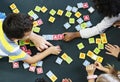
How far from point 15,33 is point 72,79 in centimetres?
55

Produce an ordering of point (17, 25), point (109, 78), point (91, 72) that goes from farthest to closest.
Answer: point (91, 72)
point (17, 25)
point (109, 78)

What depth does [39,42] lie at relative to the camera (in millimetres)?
2477

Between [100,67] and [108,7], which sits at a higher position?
[108,7]

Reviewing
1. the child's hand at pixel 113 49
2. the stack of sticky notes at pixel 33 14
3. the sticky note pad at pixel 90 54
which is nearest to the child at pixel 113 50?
the child's hand at pixel 113 49

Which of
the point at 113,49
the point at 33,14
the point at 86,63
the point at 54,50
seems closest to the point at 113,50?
the point at 113,49

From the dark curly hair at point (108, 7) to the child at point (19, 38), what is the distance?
436 millimetres

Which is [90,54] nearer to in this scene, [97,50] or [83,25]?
[97,50]

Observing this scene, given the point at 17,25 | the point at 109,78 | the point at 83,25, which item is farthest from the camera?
the point at 83,25

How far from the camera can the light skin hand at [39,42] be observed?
8.11ft

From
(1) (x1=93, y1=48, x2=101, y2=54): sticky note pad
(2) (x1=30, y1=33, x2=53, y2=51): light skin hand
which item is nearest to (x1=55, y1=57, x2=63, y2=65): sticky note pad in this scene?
(2) (x1=30, y1=33, x2=53, y2=51): light skin hand

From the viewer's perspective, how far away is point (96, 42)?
2486 millimetres

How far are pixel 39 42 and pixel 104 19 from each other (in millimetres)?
512

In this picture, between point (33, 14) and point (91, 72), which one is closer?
point (91, 72)

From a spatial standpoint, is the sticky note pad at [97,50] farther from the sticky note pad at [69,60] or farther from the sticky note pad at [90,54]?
the sticky note pad at [69,60]
